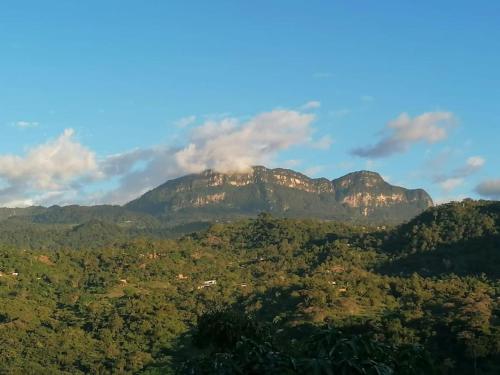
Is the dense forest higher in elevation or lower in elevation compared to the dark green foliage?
lower

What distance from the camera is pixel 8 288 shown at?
6781 inches

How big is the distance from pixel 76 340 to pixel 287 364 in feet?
412

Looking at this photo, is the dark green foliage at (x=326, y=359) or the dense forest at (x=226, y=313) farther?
the dense forest at (x=226, y=313)

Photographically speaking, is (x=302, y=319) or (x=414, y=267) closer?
(x=302, y=319)

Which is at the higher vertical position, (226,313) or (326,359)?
(326,359)

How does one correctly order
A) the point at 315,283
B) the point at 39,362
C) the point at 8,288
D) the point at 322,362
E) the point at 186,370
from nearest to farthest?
the point at 322,362 → the point at 186,370 → the point at 39,362 → the point at 315,283 → the point at 8,288

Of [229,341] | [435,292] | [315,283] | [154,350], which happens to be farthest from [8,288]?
[229,341]

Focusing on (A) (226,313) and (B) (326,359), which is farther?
(A) (226,313)

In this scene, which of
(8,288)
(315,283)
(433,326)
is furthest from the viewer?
(8,288)

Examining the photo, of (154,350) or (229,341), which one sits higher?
(229,341)

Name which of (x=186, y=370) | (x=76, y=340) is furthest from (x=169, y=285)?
(x=186, y=370)

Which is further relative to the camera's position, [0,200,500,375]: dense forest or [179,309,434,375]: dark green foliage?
[0,200,500,375]: dense forest

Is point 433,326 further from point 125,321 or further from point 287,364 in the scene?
point 287,364

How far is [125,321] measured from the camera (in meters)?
144
